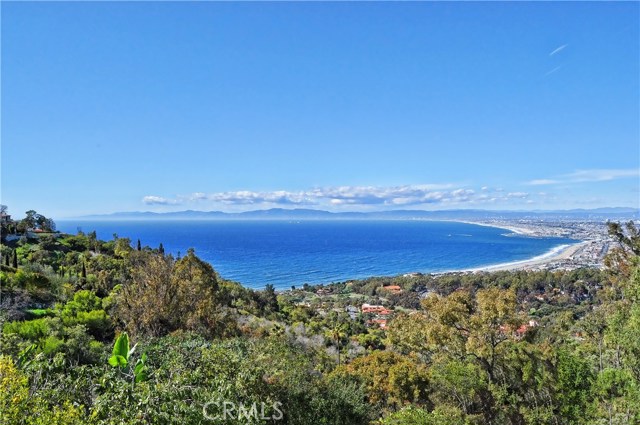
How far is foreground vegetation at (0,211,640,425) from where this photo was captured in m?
6.42

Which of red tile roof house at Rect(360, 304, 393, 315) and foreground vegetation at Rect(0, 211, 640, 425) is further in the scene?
red tile roof house at Rect(360, 304, 393, 315)

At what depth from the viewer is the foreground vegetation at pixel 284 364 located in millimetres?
6422

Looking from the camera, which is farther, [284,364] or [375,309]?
[375,309]

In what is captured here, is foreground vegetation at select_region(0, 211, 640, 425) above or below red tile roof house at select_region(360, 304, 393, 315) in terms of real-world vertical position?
above

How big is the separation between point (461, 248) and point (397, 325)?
5298 inches

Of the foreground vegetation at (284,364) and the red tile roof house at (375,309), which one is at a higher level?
the foreground vegetation at (284,364)

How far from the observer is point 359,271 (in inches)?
3597

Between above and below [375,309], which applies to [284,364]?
above

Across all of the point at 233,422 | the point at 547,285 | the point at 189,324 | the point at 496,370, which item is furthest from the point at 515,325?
the point at 547,285

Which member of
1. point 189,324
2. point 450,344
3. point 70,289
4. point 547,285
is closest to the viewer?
point 450,344

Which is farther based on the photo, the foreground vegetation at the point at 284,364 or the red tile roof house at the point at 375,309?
the red tile roof house at the point at 375,309

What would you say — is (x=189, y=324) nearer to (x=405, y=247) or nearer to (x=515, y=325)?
(x=515, y=325)

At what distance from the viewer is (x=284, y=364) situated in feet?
33.6

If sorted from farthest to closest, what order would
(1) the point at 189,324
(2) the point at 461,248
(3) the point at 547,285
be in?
(2) the point at 461,248 < (3) the point at 547,285 < (1) the point at 189,324
